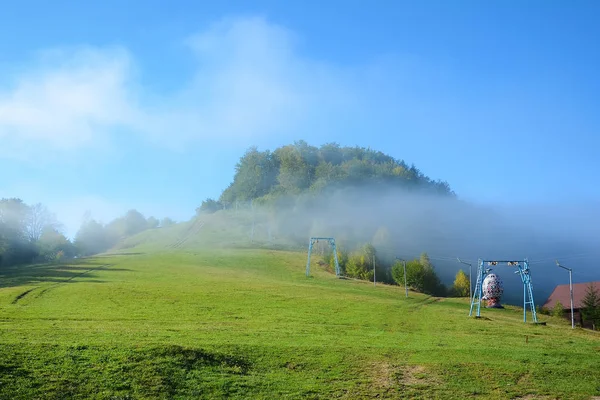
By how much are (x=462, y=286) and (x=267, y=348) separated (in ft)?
290

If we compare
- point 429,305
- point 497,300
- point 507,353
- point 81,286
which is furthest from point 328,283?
point 507,353

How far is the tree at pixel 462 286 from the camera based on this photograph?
10931 centimetres

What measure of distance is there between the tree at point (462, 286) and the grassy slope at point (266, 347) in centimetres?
4266

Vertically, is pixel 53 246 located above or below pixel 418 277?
above

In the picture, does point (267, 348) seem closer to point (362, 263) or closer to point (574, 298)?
point (574, 298)

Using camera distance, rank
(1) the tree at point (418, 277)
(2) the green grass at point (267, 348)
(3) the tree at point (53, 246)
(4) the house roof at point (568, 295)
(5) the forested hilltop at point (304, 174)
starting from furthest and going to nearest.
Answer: (5) the forested hilltop at point (304, 174)
(3) the tree at point (53, 246)
(1) the tree at point (418, 277)
(4) the house roof at point (568, 295)
(2) the green grass at point (267, 348)

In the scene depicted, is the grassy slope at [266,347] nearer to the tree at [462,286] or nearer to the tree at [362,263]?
the tree at [362,263]

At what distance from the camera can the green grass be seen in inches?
969

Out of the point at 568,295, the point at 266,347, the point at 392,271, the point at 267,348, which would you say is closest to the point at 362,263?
the point at 392,271

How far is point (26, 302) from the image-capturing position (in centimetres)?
5253

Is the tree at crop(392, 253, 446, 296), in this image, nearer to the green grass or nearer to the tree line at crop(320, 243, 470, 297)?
the tree line at crop(320, 243, 470, 297)

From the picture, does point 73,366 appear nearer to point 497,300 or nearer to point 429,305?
point 429,305

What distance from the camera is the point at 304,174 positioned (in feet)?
552

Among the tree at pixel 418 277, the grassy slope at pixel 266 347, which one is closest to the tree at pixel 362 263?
the tree at pixel 418 277
